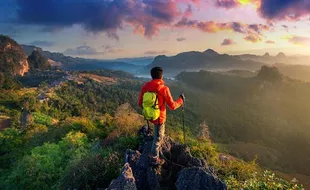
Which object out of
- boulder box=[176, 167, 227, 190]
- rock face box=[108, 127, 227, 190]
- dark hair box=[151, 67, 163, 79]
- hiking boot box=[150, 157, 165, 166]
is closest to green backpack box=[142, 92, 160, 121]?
dark hair box=[151, 67, 163, 79]

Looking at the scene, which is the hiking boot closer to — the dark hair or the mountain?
the dark hair

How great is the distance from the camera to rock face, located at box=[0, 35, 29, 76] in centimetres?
14150

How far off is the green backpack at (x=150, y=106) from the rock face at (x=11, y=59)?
14253cm

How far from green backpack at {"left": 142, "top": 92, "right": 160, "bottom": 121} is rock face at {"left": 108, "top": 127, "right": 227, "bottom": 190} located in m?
1.26

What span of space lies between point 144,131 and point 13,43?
183674 millimetres

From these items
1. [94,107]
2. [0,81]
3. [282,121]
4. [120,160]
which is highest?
[120,160]

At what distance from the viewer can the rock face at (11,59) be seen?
464ft

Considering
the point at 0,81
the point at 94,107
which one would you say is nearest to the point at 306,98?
the point at 94,107

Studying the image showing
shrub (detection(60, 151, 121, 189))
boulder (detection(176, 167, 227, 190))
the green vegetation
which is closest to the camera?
boulder (detection(176, 167, 227, 190))

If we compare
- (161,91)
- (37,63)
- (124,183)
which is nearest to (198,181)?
(124,183)

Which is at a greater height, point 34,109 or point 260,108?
point 34,109

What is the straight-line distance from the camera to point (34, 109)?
5741cm

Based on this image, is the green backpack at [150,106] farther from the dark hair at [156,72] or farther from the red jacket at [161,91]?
the dark hair at [156,72]

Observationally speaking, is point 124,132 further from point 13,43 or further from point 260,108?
point 13,43
